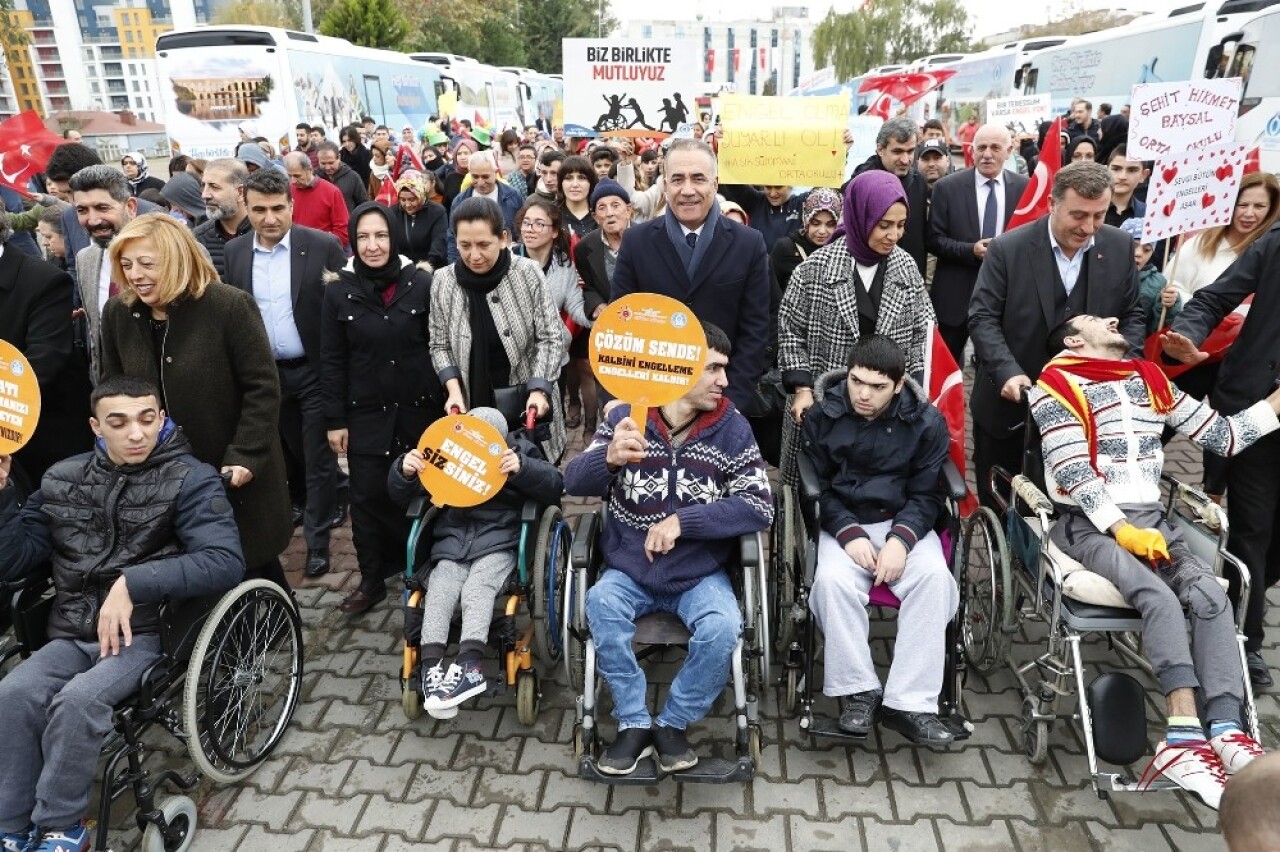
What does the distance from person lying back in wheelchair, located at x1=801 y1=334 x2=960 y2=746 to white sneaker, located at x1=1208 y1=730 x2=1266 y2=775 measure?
2.73 feet

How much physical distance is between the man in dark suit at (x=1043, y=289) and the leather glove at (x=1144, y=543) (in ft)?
2.46

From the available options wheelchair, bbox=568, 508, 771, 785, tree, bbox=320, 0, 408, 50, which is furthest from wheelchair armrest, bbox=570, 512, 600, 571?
tree, bbox=320, 0, 408, 50

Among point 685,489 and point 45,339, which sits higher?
point 45,339

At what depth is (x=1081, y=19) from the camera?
5209 centimetres

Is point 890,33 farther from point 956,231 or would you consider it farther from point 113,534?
point 113,534

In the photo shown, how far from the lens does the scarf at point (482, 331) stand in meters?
3.81

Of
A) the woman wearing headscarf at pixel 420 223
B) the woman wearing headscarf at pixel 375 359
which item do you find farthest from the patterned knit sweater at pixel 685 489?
the woman wearing headscarf at pixel 420 223

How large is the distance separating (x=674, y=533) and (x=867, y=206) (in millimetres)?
1681

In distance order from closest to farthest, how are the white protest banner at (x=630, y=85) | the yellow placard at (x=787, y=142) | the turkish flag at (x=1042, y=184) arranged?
the turkish flag at (x=1042, y=184) → the yellow placard at (x=787, y=142) → the white protest banner at (x=630, y=85)

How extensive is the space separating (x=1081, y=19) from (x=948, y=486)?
61.7 m

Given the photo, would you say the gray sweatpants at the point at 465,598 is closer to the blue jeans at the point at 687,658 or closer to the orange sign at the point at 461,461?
the orange sign at the point at 461,461

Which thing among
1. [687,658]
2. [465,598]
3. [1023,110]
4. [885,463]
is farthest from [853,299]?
[1023,110]

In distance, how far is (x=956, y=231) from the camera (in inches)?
207

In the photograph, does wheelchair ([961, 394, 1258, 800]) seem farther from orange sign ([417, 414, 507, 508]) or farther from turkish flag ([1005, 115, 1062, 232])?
turkish flag ([1005, 115, 1062, 232])
